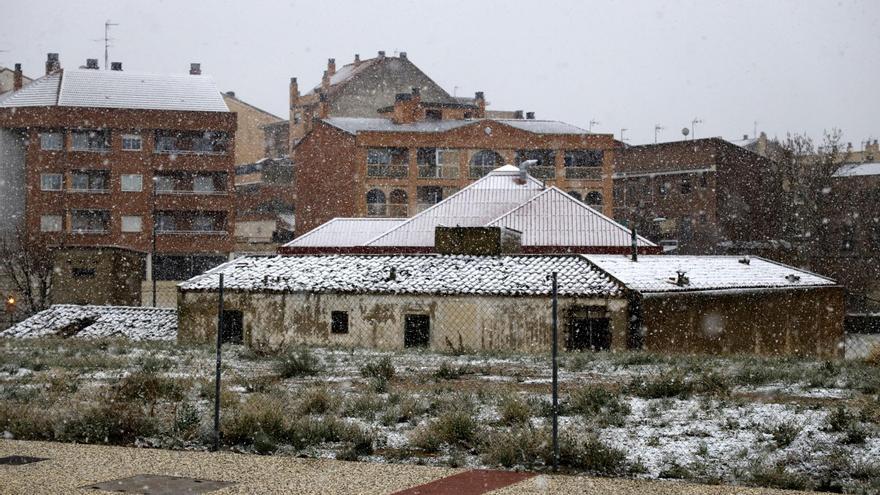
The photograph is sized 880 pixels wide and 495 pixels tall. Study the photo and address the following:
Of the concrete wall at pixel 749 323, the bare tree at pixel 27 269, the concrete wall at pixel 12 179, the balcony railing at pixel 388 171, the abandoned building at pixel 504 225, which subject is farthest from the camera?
the balcony railing at pixel 388 171

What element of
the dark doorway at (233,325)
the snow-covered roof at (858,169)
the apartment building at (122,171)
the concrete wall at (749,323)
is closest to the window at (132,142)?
the apartment building at (122,171)

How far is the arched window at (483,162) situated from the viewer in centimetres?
7444

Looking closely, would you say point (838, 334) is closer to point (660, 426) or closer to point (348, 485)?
point (660, 426)

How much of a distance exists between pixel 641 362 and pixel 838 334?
21.5 metres

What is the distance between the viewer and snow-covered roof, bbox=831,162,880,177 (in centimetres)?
8156

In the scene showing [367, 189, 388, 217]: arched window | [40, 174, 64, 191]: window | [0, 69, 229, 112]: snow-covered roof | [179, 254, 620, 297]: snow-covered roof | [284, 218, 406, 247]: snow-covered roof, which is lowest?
[179, 254, 620, 297]: snow-covered roof

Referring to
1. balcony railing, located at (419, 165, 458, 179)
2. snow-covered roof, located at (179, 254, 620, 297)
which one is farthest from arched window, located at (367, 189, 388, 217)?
snow-covered roof, located at (179, 254, 620, 297)

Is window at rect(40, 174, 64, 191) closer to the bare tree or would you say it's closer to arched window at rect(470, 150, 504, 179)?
the bare tree

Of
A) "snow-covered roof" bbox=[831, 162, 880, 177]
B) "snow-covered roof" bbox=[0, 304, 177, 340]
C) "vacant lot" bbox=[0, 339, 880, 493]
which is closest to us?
"vacant lot" bbox=[0, 339, 880, 493]

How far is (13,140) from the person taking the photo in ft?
235

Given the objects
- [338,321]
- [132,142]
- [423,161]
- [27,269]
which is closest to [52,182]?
[132,142]

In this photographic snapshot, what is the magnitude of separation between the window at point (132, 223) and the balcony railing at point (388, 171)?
15231mm

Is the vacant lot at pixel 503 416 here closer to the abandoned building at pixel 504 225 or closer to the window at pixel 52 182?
the abandoned building at pixel 504 225

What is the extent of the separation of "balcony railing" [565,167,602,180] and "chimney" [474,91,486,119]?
1446 cm
